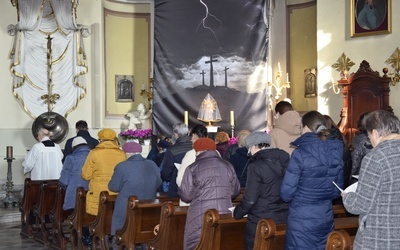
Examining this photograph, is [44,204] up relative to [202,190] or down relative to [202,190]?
down

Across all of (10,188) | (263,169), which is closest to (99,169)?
(263,169)

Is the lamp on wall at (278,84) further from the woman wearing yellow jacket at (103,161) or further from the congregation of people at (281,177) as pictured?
the woman wearing yellow jacket at (103,161)

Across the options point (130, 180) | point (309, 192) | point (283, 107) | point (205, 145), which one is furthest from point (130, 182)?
point (309, 192)

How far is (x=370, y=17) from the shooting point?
1294cm

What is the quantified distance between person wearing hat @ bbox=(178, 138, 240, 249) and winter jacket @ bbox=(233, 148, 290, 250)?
559 mm

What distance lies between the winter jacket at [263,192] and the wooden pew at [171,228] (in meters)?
1.08

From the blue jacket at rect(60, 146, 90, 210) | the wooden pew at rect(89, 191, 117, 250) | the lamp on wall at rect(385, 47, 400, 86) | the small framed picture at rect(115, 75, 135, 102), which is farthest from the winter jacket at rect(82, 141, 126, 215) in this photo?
the small framed picture at rect(115, 75, 135, 102)

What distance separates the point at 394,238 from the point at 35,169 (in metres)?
7.66

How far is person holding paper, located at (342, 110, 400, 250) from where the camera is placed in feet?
11.2

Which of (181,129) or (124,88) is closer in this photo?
(181,129)

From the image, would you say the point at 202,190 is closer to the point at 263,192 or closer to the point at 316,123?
the point at 263,192

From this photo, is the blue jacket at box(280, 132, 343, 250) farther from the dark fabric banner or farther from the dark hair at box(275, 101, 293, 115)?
the dark fabric banner

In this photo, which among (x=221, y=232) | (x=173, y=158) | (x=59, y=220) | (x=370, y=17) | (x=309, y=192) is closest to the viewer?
(x=309, y=192)

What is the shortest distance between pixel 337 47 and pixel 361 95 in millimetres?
1361
